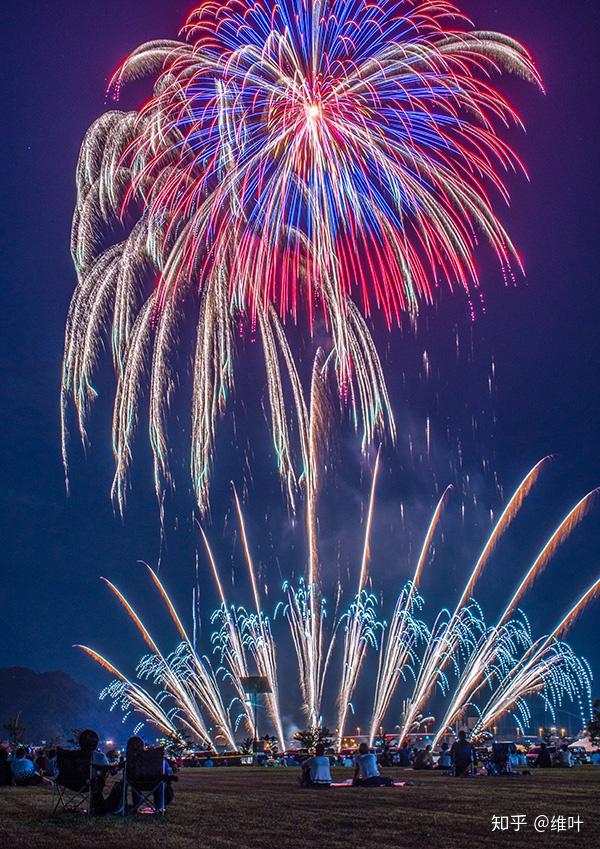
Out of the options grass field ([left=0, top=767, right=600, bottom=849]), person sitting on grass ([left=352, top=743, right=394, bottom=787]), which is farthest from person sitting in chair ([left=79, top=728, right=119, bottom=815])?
person sitting on grass ([left=352, top=743, right=394, bottom=787])

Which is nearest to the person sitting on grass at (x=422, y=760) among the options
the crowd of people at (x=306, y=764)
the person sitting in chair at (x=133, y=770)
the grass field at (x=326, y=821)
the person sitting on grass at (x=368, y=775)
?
the crowd of people at (x=306, y=764)

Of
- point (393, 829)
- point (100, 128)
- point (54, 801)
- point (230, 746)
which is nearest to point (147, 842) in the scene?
point (393, 829)

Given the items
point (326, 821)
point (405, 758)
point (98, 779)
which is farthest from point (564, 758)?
point (98, 779)

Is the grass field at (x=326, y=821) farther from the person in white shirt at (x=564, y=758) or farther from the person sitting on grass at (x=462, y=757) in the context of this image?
the person in white shirt at (x=564, y=758)

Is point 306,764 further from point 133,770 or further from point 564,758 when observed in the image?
point 564,758

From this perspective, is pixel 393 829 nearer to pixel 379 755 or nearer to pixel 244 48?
pixel 244 48

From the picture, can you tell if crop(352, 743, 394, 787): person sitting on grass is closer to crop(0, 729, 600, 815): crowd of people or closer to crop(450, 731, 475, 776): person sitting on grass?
crop(0, 729, 600, 815): crowd of people

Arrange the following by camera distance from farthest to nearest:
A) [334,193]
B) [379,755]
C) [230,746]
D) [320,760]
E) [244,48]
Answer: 1. [230,746]
2. [379,755]
3. [334,193]
4. [244,48]
5. [320,760]

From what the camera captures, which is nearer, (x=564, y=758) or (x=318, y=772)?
(x=318, y=772)
